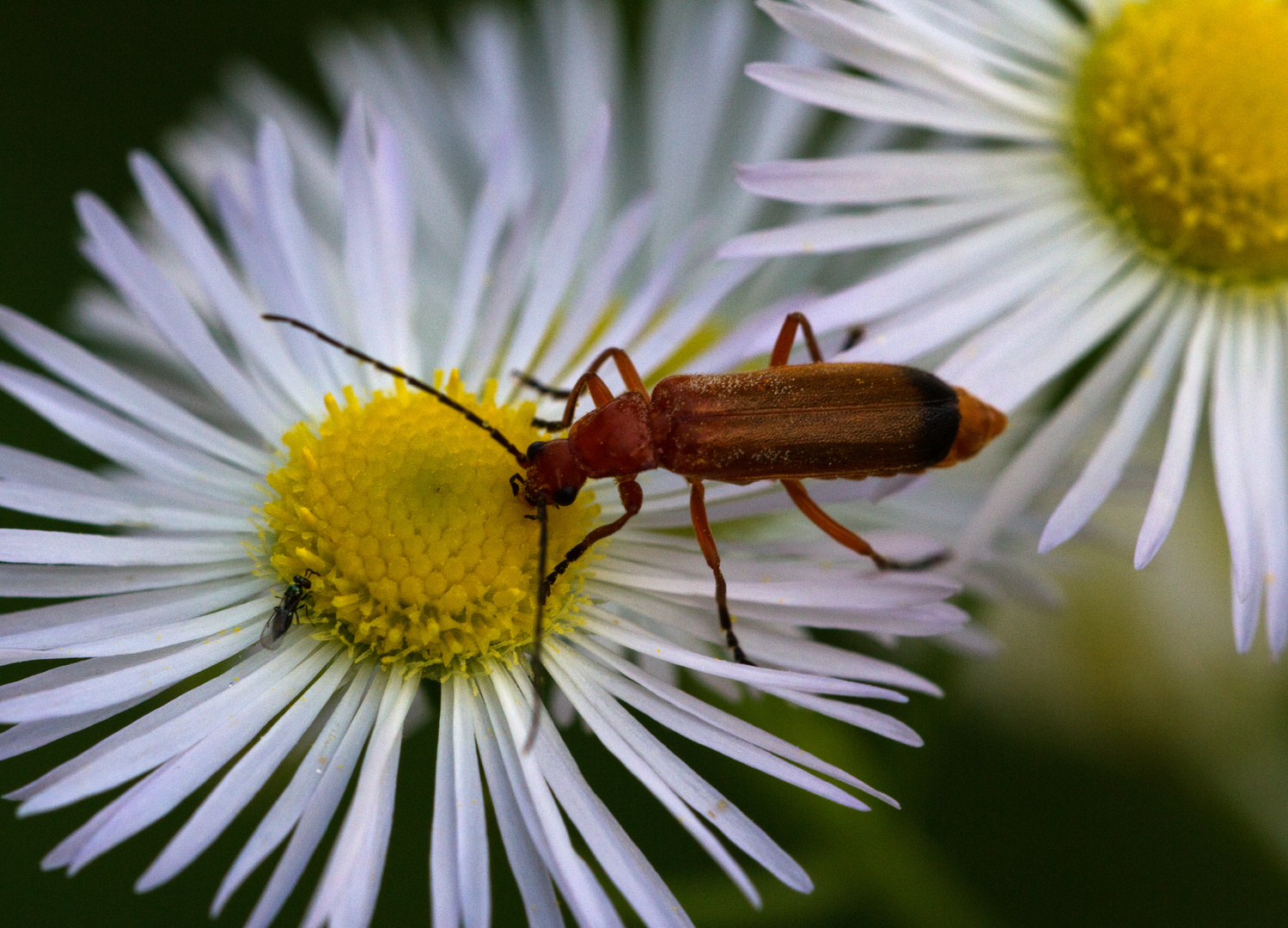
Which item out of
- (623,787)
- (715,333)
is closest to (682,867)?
(623,787)

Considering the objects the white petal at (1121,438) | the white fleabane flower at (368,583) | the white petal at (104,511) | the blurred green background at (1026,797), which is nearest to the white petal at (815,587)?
the white fleabane flower at (368,583)

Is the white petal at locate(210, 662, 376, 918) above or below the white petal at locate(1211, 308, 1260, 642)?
below

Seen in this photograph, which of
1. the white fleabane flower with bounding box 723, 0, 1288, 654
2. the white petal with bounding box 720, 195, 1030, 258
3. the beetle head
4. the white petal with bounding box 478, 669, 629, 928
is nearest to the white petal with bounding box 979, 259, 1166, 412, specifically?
the white fleabane flower with bounding box 723, 0, 1288, 654

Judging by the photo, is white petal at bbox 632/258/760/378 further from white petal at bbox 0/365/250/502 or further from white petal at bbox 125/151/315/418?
white petal at bbox 0/365/250/502

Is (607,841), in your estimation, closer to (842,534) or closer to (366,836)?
(366,836)

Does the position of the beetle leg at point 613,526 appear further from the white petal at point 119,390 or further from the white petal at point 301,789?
the white petal at point 119,390
